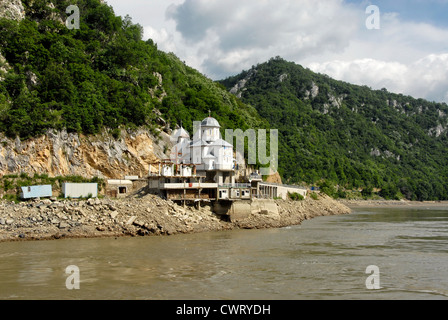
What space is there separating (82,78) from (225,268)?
38.9m

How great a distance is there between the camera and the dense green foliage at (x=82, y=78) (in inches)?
1880

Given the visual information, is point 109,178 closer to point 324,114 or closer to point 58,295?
point 58,295

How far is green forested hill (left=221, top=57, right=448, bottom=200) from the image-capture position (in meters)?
121

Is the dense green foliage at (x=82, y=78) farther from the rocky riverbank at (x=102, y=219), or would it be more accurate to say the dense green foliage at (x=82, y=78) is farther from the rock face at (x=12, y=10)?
the rocky riverbank at (x=102, y=219)

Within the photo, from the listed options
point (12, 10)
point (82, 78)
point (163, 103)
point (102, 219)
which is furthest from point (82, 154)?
point (12, 10)

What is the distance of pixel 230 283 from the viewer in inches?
799

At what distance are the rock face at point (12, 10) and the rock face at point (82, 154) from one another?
20.5 metres

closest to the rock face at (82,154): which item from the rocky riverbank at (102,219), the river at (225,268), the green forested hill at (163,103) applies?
the green forested hill at (163,103)

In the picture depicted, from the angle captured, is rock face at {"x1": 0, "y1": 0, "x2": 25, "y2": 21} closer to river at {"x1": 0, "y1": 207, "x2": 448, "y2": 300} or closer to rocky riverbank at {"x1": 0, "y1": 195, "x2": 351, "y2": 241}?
rocky riverbank at {"x1": 0, "y1": 195, "x2": 351, "y2": 241}

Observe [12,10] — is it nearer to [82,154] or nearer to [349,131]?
[82,154]

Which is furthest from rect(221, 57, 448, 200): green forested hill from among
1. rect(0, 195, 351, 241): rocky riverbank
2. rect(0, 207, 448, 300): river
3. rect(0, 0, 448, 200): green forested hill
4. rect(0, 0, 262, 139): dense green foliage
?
rect(0, 207, 448, 300): river

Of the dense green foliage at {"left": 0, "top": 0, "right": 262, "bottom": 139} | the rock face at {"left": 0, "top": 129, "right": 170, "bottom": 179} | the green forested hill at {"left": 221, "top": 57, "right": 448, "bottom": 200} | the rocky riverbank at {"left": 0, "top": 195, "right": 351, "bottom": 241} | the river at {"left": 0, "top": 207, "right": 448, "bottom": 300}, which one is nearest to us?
the river at {"left": 0, "top": 207, "right": 448, "bottom": 300}

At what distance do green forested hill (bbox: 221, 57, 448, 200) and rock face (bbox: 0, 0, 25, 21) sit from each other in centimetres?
6530

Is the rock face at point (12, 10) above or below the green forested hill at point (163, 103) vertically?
above
